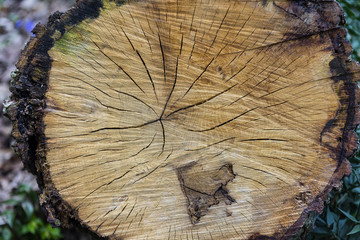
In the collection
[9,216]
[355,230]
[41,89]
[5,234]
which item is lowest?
[355,230]

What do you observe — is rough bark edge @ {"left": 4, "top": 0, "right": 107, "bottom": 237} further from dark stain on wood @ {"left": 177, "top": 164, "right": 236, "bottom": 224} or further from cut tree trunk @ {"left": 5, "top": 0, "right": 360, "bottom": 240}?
dark stain on wood @ {"left": 177, "top": 164, "right": 236, "bottom": 224}

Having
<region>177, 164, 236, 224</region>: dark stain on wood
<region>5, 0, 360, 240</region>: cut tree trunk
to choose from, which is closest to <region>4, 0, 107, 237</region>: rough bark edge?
<region>5, 0, 360, 240</region>: cut tree trunk

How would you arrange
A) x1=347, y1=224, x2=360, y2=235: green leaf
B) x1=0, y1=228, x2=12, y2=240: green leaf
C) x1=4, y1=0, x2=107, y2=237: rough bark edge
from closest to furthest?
x1=4, y1=0, x2=107, y2=237: rough bark edge, x1=347, y1=224, x2=360, y2=235: green leaf, x1=0, y1=228, x2=12, y2=240: green leaf

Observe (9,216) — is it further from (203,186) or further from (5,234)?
(203,186)

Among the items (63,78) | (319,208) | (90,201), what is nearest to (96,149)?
(90,201)

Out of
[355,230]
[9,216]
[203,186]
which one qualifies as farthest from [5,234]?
[355,230]

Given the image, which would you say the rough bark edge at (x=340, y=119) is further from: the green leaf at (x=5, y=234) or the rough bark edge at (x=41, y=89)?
the green leaf at (x=5, y=234)

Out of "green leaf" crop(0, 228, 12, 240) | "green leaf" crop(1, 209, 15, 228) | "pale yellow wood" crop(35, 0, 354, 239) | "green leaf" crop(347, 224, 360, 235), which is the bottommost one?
"green leaf" crop(347, 224, 360, 235)
